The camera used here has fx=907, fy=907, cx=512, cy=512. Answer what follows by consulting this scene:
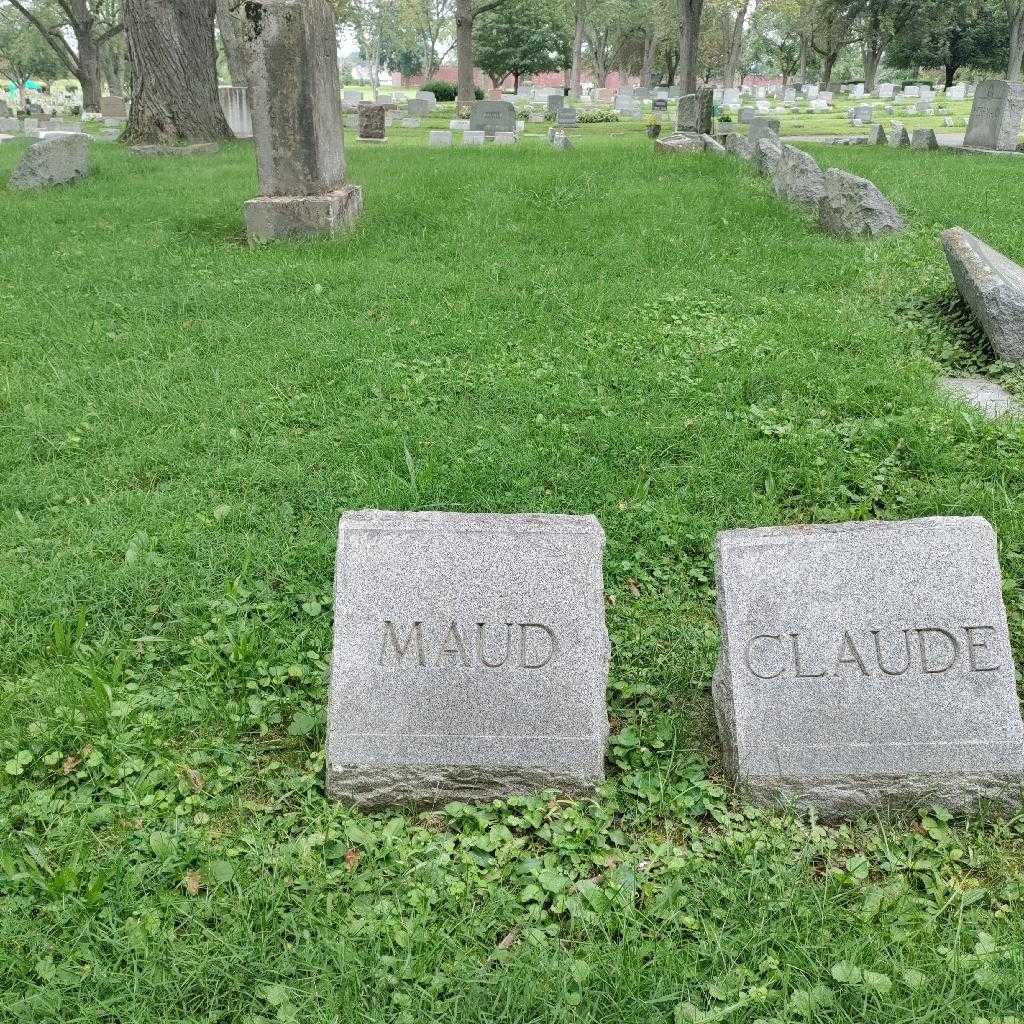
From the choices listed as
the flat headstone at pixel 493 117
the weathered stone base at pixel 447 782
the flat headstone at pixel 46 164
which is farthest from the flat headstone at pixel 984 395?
the flat headstone at pixel 493 117

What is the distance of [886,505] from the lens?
4.19 m

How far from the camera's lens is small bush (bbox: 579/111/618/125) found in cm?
2866

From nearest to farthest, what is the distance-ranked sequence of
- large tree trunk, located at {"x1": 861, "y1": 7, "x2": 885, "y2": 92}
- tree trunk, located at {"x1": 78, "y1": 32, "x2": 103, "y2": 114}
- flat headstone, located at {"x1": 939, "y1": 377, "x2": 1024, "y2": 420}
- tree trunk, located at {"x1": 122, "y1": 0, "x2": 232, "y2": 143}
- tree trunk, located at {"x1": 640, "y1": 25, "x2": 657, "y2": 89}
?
flat headstone, located at {"x1": 939, "y1": 377, "x2": 1024, "y2": 420} → tree trunk, located at {"x1": 122, "y1": 0, "x2": 232, "y2": 143} → tree trunk, located at {"x1": 78, "y1": 32, "x2": 103, "y2": 114} → large tree trunk, located at {"x1": 861, "y1": 7, "x2": 885, "y2": 92} → tree trunk, located at {"x1": 640, "y1": 25, "x2": 657, "y2": 89}

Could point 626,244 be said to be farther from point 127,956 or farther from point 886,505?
point 127,956

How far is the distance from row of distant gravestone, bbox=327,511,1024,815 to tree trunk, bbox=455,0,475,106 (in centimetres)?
2966

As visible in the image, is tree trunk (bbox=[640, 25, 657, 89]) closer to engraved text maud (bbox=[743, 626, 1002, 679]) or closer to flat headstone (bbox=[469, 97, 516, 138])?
flat headstone (bbox=[469, 97, 516, 138])

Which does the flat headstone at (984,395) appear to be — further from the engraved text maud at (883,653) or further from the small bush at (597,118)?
the small bush at (597,118)

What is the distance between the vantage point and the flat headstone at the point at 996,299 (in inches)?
214

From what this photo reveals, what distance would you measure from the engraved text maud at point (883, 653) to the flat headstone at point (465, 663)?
0.57 meters

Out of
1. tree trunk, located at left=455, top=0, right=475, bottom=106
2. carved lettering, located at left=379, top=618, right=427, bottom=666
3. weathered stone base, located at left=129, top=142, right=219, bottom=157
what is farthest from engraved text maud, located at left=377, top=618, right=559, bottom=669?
tree trunk, located at left=455, top=0, right=475, bottom=106

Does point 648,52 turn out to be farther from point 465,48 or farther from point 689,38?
point 689,38

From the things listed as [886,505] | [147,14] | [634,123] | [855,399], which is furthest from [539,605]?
[634,123]

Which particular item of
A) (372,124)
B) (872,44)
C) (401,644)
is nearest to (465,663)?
(401,644)

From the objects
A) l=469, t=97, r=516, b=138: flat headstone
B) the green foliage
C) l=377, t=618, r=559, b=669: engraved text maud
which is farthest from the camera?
the green foliage
